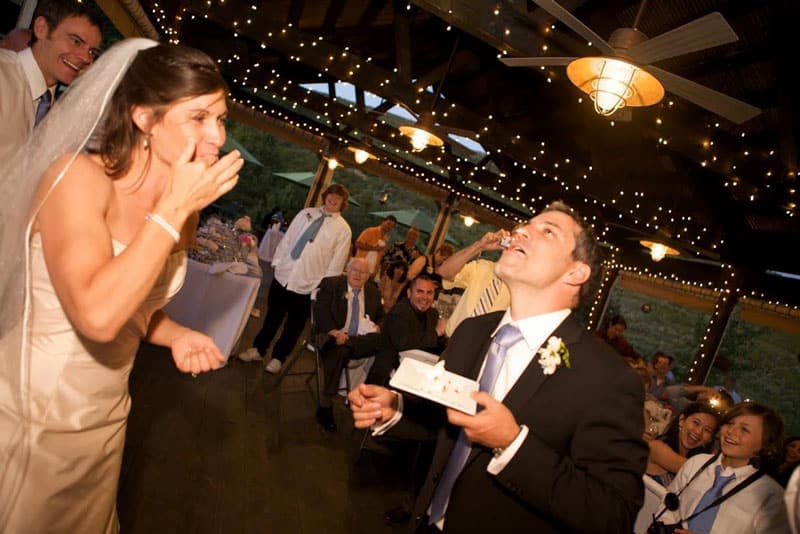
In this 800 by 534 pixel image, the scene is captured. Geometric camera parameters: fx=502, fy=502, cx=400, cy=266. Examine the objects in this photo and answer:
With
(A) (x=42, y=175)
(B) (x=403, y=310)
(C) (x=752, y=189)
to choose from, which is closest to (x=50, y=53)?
(A) (x=42, y=175)

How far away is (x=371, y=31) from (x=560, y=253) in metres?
7.99

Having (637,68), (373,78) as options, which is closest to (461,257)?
(637,68)

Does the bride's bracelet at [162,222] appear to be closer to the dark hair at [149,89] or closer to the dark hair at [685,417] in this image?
the dark hair at [149,89]

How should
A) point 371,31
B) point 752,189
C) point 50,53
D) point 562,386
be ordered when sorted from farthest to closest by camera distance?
point 371,31 → point 752,189 → point 50,53 → point 562,386

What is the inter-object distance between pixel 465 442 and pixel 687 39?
7.94ft

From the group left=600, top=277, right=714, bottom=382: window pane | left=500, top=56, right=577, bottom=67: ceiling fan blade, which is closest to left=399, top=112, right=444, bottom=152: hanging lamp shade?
left=500, top=56, right=577, bottom=67: ceiling fan blade

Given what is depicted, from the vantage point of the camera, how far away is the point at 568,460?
1.35m

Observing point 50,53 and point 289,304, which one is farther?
point 289,304

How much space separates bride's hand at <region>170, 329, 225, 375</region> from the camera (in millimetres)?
1599

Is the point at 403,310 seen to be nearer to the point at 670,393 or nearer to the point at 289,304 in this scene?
the point at 289,304

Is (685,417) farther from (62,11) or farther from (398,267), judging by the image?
(62,11)

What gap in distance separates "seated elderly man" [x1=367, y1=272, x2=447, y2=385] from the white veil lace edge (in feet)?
10.5

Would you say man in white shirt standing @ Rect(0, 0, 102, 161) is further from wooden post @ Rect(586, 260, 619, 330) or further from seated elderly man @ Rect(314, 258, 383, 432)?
wooden post @ Rect(586, 260, 619, 330)

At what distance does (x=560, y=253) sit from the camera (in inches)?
69.6
